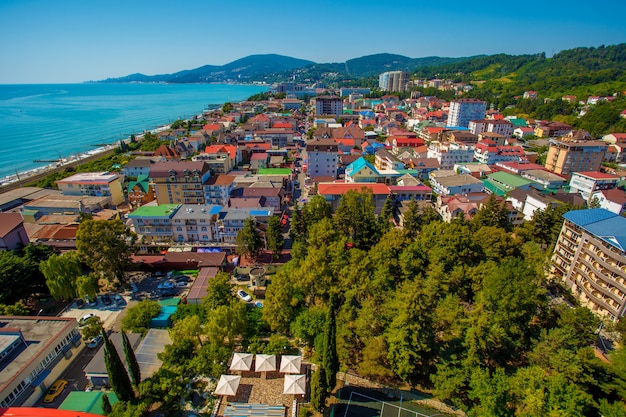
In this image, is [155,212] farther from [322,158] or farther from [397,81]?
[397,81]

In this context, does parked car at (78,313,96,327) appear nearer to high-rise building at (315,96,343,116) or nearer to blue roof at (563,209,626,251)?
blue roof at (563,209,626,251)

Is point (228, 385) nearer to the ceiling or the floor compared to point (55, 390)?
nearer to the ceiling

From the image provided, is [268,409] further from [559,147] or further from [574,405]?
[559,147]

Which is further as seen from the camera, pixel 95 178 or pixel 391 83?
pixel 391 83

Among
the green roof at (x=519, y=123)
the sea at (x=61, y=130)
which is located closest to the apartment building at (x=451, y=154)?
the green roof at (x=519, y=123)

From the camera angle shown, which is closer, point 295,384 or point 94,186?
point 295,384

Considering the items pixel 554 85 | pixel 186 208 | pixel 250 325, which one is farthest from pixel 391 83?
pixel 250 325

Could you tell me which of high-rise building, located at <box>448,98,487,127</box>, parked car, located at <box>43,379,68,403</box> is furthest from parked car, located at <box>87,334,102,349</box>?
high-rise building, located at <box>448,98,487,127</box>

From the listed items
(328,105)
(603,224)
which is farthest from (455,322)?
(328,105)
